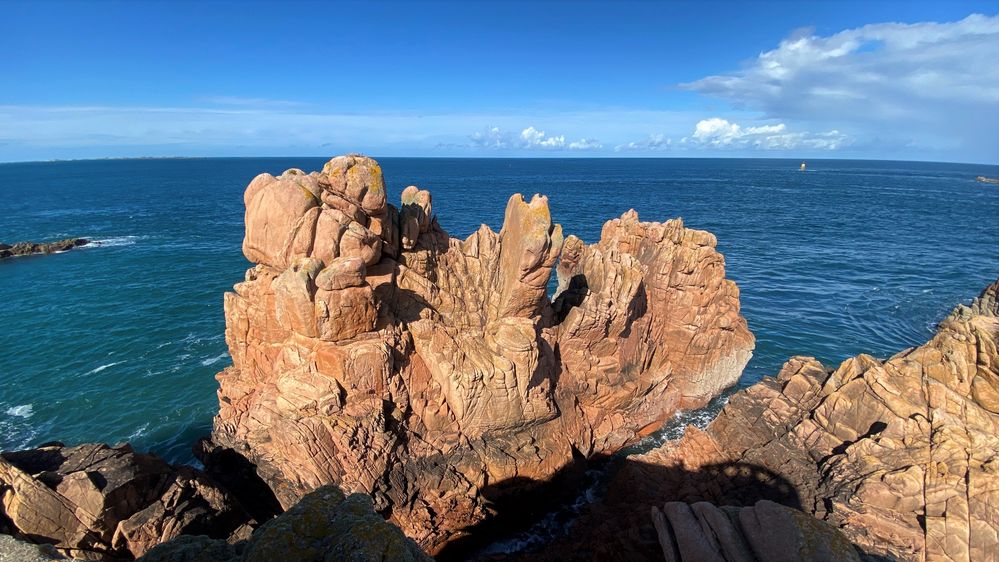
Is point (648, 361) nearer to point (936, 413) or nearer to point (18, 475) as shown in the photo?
point (936, 413)

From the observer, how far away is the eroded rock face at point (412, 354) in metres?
17.1

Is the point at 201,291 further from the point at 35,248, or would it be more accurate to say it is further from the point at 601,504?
the point at 601,504

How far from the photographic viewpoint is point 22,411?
27.2 m

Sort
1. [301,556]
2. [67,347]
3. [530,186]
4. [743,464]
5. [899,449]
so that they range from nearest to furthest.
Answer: [301,556] < [899,449] < [743,464] < [67,347] < [530,186]

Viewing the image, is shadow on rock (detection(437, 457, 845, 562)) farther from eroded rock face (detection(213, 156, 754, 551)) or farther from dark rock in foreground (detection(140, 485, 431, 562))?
dark rock in foreground (detection(140, 485, 431, 562))

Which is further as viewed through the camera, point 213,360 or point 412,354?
point 213,360

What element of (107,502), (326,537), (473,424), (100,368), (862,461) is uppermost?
(326,537)

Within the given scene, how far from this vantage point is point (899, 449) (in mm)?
16391

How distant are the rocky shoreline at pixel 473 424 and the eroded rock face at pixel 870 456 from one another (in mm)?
72

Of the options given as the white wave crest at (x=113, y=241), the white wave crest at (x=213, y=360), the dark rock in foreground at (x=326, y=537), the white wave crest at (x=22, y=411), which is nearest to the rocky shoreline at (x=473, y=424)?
the dark rock in foreground at (x=326, y=537)

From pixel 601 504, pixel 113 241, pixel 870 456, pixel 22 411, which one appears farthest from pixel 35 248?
pixel 870 456

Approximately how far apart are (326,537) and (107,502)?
12379 mm

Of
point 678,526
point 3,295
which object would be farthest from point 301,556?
point 3,295

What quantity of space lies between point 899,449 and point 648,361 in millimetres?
10780
